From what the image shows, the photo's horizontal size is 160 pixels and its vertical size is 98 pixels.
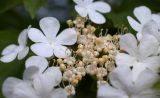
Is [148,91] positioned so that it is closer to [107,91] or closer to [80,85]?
[107,91]

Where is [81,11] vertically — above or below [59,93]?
above

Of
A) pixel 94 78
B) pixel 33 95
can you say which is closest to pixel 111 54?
pixel 94 78

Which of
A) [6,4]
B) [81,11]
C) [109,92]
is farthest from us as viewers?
[6,4]

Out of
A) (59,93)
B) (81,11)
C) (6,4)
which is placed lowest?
(59,93)

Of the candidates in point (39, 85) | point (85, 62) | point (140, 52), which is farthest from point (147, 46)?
point (39, 85)

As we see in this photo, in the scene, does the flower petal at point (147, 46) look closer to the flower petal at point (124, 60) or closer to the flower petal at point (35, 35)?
the flower petal at point (124, 60)

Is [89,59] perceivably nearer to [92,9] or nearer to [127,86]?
[127,86]

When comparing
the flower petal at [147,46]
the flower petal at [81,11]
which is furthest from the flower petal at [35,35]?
the flower petal at [147,46]
